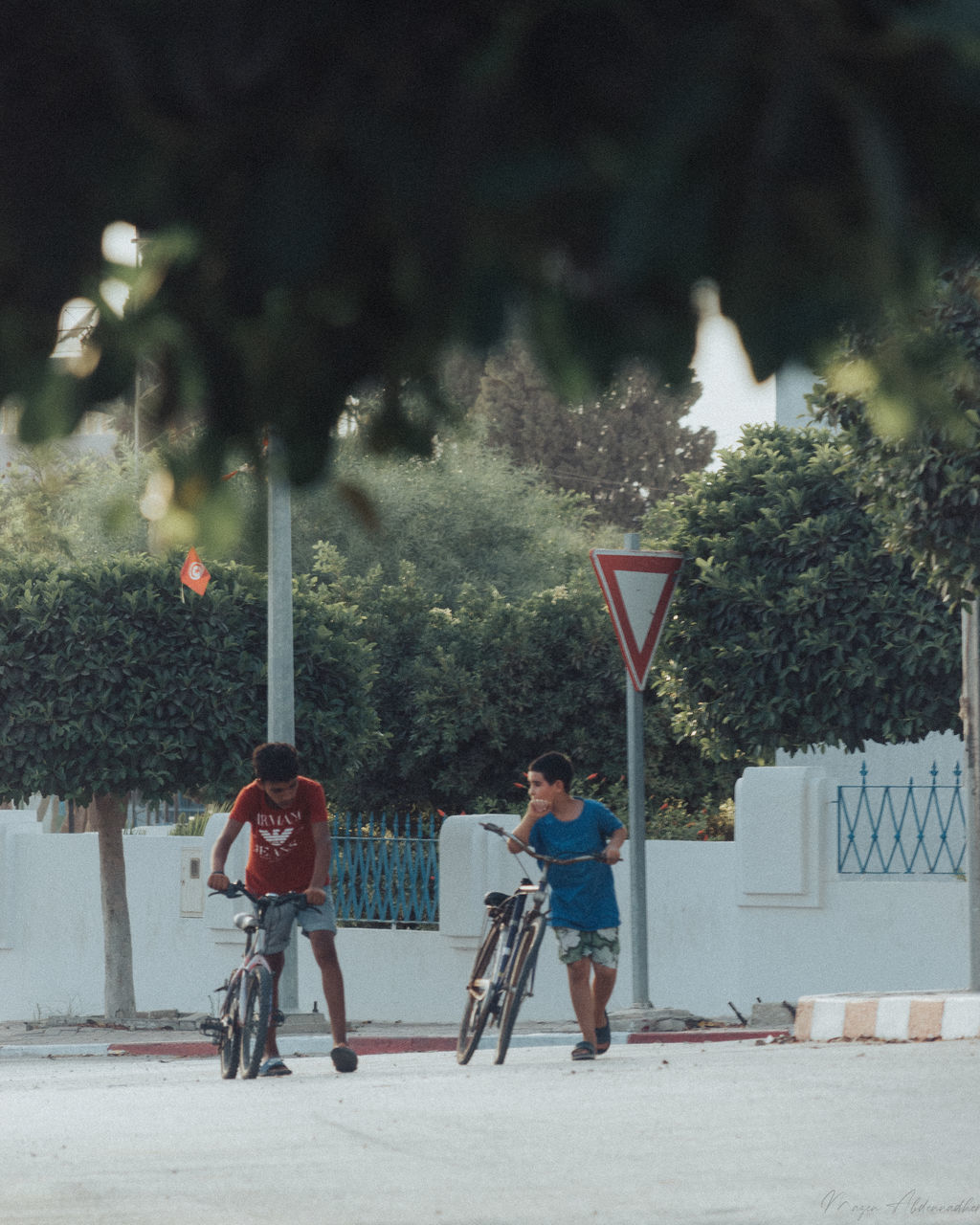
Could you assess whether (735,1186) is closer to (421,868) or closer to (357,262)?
(357,262)

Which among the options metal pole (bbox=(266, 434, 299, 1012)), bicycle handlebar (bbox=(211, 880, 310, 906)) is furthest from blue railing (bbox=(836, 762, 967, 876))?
bicycle handlebar (bbox=(211, 880, 310, 906))

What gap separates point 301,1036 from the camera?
13.1 m

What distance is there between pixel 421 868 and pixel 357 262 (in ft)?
45.6

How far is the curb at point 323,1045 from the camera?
1234 cm

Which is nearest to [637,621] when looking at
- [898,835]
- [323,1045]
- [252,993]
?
[898,835]

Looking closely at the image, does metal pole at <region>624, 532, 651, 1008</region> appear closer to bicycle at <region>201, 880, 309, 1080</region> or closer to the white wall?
the white wall

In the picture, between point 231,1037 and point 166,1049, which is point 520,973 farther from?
point 166,1049

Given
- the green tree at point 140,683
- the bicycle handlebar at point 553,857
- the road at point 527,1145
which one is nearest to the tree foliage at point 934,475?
the bicycle handlebar at point 553,857

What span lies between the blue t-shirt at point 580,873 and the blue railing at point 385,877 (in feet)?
20.5

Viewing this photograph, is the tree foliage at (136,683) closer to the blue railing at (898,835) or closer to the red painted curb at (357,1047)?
the red painted curb at (357,1047)

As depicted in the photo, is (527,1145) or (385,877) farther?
(385,877)

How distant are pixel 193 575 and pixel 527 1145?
29.8 feet

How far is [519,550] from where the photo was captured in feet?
108

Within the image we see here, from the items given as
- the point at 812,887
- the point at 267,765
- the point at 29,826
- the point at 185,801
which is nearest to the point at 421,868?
the point at 812,887
